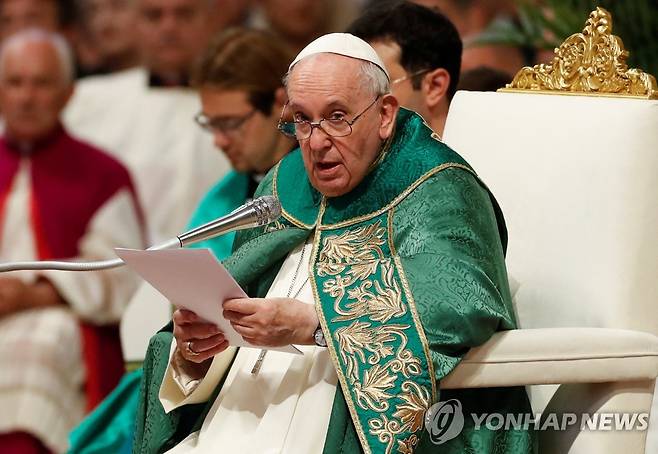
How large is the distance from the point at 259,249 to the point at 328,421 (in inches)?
18.9

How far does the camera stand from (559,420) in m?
3.22

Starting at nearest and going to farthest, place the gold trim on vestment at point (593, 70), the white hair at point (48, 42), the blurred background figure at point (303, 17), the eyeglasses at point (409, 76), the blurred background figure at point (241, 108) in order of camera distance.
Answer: the gold trim on vestment at point (593, 70) < the eyeglasses at point (409, 76) < the blurred background figure at point (241, 108) < the white hair at point (48, 42) < the blurred background figure at point (303, 17)

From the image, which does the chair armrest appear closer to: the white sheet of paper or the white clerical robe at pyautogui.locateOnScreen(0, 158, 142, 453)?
the white sheet of paper

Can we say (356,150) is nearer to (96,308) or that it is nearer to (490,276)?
(490,276)

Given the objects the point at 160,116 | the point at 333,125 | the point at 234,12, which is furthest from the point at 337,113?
the point at 234,12

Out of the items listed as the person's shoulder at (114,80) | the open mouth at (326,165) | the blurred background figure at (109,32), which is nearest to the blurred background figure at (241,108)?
the open mouth at (326,165)

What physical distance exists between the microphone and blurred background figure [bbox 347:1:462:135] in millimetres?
1185

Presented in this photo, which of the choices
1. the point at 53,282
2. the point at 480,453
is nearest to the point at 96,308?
the point at 53,282

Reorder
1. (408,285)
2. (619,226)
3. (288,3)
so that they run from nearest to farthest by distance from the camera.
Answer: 1. (408,285)
2. (619,226)
3. (288,3)

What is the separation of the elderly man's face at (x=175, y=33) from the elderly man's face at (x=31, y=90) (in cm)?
64

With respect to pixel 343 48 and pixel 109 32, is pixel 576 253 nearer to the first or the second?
pixel 343 48

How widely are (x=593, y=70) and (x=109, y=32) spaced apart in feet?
14.6

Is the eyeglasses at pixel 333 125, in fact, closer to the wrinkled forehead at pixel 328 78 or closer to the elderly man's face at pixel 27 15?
the wrinkled forehead at pixel 328 78

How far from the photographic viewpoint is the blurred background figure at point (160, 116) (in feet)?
22.4
